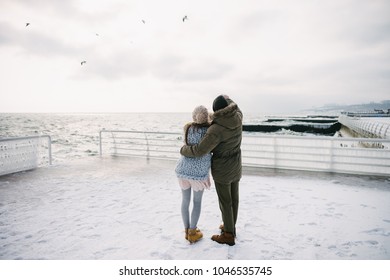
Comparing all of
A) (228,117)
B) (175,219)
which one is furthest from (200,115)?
(175,219)

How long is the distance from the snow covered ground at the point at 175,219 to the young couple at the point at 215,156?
442 millimetres

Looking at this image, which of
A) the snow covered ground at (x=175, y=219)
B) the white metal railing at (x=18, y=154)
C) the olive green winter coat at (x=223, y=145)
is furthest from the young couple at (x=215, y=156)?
the white metal railing at (x=18, y=154)

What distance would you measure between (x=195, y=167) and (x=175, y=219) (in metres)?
1.33

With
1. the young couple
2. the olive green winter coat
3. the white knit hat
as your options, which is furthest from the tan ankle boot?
the white knit hat

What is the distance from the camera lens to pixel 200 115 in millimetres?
2834

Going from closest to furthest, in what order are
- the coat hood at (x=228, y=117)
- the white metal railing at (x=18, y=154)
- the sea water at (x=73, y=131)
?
the coat hood at (x=228, y=117), the white metal railing at (x=18, y=154), the sea water at (x=73, y=131)

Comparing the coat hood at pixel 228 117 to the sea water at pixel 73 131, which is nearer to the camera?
the coat hood at pixel 228 117

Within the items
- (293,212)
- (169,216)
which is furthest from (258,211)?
(169,216)

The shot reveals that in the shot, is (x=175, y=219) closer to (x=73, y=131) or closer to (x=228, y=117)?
(x=228, y=117)

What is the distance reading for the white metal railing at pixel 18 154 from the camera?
685cm

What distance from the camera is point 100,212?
4172 millimetres

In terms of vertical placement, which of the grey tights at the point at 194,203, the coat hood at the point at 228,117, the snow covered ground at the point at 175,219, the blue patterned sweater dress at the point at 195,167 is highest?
the coat hood at the point at 228,117

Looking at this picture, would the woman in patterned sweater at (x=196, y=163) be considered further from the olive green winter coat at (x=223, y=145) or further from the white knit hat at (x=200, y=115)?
the olive green winter coat at (x=223, y=145)
